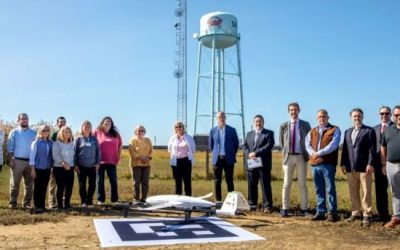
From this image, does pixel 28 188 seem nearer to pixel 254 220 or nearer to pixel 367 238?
pixel 254 220

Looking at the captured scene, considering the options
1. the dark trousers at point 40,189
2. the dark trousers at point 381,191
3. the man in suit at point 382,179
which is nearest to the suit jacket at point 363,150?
the man in suit at point 382,179

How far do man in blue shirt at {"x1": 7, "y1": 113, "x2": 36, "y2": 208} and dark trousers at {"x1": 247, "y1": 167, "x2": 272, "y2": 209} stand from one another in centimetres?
492

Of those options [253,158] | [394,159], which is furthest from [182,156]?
[394,159]

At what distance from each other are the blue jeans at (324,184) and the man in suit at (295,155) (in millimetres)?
435

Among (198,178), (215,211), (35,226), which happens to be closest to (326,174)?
(215,211)

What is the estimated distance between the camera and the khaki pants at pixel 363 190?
8.69 metres

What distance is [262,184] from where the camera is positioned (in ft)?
33.9

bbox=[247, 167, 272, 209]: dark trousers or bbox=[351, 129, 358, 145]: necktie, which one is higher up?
bbox=[351, 129, 358, 145]: necktie

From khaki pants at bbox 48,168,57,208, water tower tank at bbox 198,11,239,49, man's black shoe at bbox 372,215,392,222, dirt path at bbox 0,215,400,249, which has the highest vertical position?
water tower tank at bbox 198,11,239,49

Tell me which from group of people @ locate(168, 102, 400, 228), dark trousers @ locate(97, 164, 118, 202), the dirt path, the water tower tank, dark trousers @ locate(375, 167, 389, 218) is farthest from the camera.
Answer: the water tower tank

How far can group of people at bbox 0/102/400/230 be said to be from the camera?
8750 mm

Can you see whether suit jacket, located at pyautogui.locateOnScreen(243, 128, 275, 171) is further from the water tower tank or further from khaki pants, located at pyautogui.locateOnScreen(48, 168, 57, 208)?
the water tower tank

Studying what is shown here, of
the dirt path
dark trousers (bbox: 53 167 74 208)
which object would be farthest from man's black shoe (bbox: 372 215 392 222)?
dark trousers (bbox: 53 167 74 208)

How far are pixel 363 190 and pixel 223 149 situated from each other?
325cm
